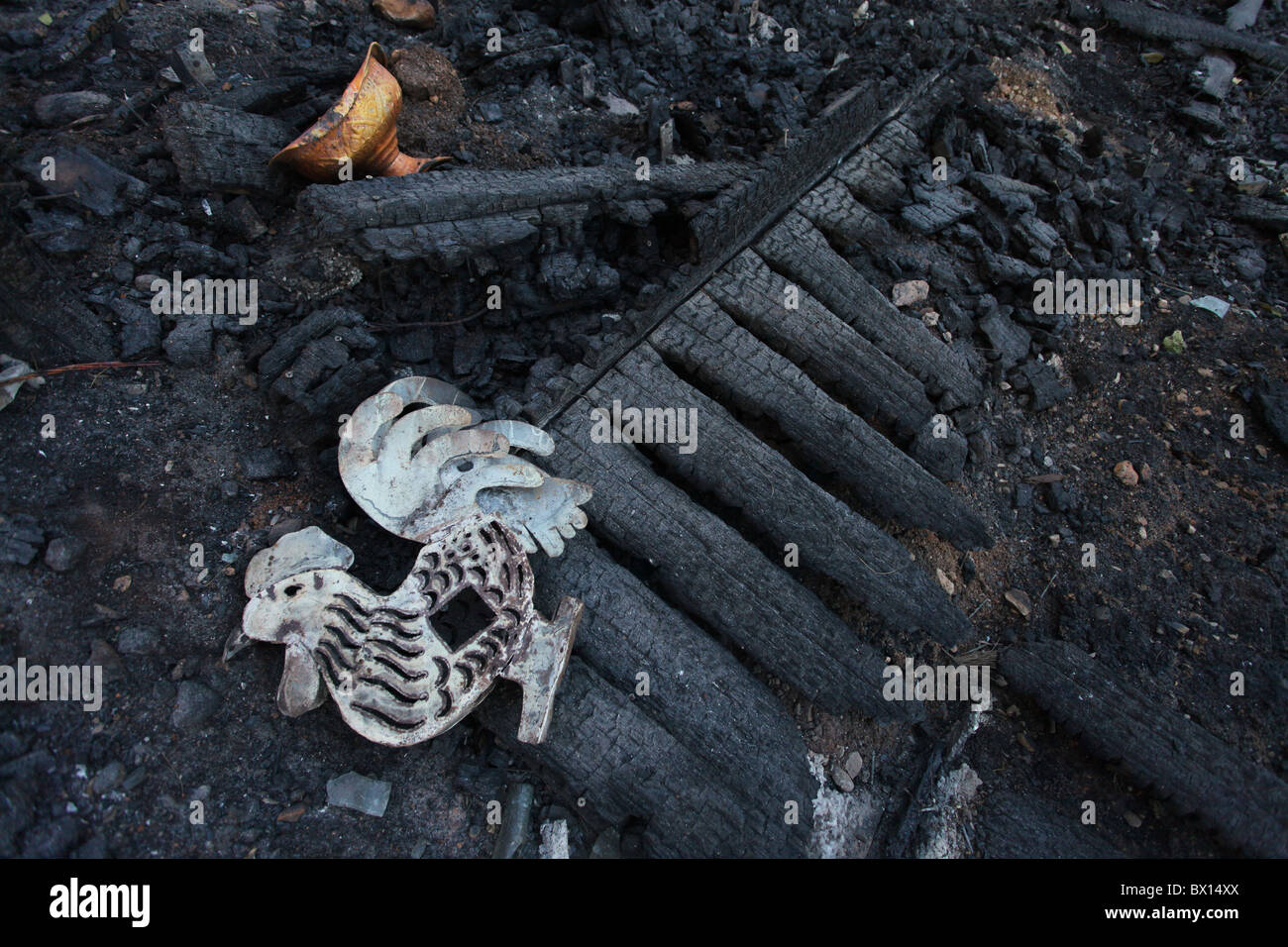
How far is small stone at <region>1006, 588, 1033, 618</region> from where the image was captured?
11.4ft

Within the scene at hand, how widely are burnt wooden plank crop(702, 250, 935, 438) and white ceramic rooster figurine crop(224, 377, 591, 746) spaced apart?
55.7 inches

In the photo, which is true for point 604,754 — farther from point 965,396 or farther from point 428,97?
point 428,97

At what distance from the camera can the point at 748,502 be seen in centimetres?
332

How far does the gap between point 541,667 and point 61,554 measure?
193cm

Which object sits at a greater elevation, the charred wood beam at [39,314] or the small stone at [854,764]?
the charred wood beam at [39,314]

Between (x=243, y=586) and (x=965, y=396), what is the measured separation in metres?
3.61

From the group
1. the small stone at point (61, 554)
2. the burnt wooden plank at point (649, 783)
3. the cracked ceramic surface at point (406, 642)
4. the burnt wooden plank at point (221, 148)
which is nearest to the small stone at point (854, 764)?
the burnt wooden plank at point (649, 783)

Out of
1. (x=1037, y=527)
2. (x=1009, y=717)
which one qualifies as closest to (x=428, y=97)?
(x=1037, y=527)

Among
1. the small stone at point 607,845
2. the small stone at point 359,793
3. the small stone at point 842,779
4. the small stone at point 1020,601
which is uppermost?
the small stone at point 1020,601

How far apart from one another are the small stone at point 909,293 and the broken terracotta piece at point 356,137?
293 cm

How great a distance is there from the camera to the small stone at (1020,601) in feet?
11.4

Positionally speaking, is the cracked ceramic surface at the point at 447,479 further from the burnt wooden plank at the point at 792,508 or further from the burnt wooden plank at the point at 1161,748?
the burnt wooden plank at the point at 1161,748

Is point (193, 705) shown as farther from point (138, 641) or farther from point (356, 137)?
point (356, 137)

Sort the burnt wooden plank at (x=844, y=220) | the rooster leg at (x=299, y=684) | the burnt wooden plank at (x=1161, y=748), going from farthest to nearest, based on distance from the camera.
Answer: the burnt wooden plank at (x=844, y=220) → the burnt wooden plank at (x=1161, y=748) → the rooster leg at (x=299, y=684)
